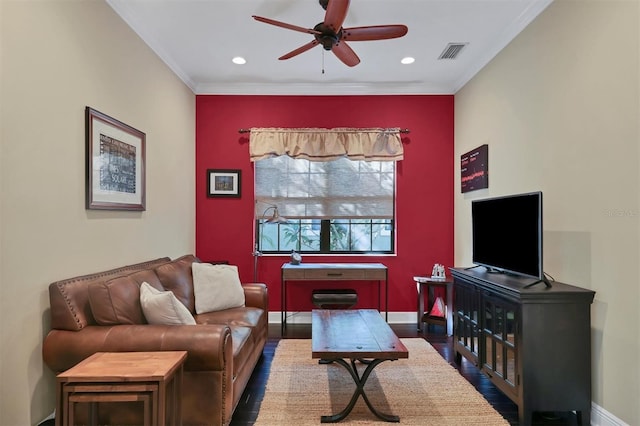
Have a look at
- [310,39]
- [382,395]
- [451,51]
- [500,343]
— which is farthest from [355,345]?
[451,51]

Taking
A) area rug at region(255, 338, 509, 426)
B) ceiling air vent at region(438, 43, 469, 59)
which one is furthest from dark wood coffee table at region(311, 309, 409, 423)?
ceiling air vent at region(438, 43, 469, 59)

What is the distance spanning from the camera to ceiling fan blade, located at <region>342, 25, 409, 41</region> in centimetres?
265

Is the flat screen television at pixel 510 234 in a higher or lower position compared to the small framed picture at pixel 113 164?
lower

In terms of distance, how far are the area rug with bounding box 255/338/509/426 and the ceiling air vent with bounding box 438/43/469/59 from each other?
119 inches

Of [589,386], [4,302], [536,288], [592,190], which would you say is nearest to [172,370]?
[4,302]

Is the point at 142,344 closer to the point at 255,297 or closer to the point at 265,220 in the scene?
the point at 255,297

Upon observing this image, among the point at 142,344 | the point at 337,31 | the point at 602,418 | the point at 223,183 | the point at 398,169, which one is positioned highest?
the point at 337,31

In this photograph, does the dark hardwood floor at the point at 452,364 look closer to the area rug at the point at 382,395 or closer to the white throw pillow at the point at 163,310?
the area rug at the point at 382,395

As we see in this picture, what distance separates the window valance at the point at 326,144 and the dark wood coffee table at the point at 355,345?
2.33m

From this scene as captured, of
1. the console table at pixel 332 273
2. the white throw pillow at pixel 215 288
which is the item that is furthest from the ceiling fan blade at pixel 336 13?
the console table at pixel 332 273

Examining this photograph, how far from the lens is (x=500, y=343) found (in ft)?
8.52

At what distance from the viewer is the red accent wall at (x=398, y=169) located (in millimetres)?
4832

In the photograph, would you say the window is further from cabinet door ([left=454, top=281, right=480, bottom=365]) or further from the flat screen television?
cabinet door ([left=454, top=281, right=480, bottom=365])

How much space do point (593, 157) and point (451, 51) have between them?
1975 millimetres
